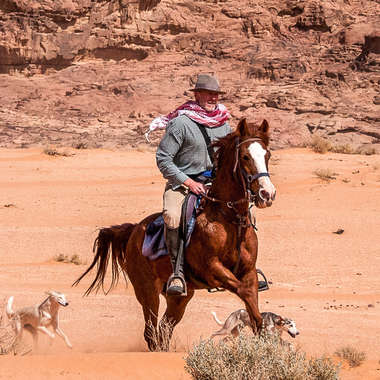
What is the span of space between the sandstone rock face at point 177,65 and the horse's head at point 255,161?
96.0ft

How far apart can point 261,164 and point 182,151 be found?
4.58 feet

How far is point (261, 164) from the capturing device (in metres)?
7.42

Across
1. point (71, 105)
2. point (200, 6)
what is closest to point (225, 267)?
point (71, 105)

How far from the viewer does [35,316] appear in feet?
34.6

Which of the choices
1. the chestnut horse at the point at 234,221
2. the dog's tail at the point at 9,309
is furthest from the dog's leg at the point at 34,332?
the chestnut horse at the point at 234,221

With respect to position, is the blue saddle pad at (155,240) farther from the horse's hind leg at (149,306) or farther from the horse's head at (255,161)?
the horse's head at (255,161)

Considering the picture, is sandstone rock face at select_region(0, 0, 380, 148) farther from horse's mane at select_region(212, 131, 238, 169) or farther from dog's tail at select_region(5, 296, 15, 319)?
horse's mane at select_region(212, 131, 238, 169)

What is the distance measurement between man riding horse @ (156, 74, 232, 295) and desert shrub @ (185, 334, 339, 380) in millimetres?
1943

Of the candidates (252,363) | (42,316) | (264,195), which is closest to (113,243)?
(42,316)

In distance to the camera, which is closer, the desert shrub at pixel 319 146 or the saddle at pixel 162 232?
the saddle at pixel 162 232

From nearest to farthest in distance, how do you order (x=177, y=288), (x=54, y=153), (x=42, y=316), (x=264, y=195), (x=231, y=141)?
1. (x=264, y=195)
2. (x=231, y=141)
3. (x=177, y=288)
4. (x=42, y=316)
5. (x=54, y=153)

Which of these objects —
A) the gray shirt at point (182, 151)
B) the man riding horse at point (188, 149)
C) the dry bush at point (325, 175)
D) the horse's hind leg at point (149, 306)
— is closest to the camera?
the man riding horse at point (188, 149)

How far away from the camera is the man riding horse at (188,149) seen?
830cm

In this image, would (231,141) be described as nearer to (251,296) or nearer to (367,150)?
(251,296)
